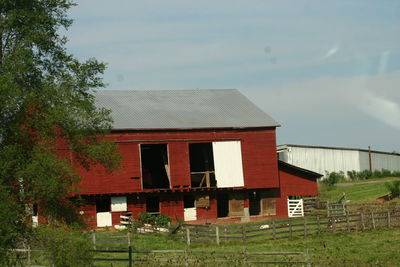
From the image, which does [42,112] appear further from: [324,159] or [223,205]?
[324,159]

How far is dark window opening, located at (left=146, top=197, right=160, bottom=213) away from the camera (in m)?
48.1

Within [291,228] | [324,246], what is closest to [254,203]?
[291,228]

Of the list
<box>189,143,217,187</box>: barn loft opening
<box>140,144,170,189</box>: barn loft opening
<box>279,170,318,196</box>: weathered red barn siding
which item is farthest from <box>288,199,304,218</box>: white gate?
<box>140,144,170,189</box>: barn loft opening

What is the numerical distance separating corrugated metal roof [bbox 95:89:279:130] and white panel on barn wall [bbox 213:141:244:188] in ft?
4.61

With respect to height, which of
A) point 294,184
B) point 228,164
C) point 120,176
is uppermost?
point 228,164

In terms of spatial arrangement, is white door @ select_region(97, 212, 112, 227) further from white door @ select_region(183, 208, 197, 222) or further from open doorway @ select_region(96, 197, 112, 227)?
white door @ select_region(183, 208, 197, 222)

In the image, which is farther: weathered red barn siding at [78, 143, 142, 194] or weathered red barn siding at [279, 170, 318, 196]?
weathered red barn siding at [279, 170, 318, 196]

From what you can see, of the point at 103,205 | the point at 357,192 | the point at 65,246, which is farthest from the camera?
the point at 357,192

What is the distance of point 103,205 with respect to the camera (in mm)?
46156

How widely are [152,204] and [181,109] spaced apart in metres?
7.36

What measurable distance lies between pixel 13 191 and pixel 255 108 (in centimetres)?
3052

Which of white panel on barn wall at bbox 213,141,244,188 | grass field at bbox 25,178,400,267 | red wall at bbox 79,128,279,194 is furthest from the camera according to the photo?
white panel on barn wall at bbox 213,141,244,188

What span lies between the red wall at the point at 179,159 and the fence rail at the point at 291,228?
878cm

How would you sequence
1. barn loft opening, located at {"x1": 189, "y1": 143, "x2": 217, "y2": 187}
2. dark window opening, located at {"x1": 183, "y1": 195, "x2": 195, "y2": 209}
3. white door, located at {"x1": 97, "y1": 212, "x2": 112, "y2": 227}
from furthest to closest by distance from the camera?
barn loft opening, located at {"x1": 189, "y1": 143, "x2": 217, "y2": 187} → dark window opening, located at {"x1": 183, "y1": 195, "x2": 195, "y2": 209} → white door, located at {"x1": 97, "y1": 212, "x2": 112, "y2": 227}
